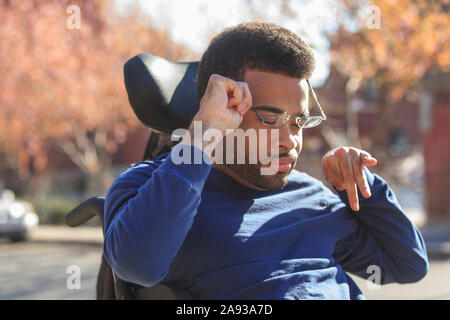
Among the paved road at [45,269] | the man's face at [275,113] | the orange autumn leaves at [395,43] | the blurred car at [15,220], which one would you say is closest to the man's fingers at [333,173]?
the man's face at [275,113]

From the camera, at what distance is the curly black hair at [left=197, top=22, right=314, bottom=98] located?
1.34 meters

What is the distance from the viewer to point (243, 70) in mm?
1347

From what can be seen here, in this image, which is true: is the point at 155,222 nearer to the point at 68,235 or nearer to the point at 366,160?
the point at 366,160

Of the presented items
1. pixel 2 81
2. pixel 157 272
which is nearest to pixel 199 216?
pixel 157 272

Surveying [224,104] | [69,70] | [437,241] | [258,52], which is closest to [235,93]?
[224,104]

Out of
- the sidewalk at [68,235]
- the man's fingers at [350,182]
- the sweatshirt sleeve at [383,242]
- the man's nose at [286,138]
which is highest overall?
the man's nose at [286,138]

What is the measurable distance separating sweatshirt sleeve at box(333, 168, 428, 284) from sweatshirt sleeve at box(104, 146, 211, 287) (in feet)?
2.03

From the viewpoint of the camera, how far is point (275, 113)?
1311 millimetres

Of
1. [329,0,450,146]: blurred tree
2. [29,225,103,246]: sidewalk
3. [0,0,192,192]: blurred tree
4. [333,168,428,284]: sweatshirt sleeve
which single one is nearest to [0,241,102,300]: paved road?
[29,225,103,246]: sidewalk

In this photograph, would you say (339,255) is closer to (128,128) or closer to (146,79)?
(146,79)

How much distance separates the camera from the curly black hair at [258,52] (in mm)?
1340

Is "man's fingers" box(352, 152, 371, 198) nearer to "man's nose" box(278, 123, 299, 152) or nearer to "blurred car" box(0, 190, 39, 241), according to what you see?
"man's nose" box(278, 123, 299, 152)

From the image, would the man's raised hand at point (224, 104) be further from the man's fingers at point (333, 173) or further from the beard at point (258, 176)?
the man's fingers at point (333, 173)

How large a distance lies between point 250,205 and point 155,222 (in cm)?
37
